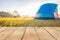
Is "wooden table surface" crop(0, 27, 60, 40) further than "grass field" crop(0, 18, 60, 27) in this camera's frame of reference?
No

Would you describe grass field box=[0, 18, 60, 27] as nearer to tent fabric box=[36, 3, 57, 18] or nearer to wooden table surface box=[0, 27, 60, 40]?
tent fabric box=[36, 3, 57, 18]

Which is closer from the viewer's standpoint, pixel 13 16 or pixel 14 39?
pixel 14 39

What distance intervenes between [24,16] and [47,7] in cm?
51

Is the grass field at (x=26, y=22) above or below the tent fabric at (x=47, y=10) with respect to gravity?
below

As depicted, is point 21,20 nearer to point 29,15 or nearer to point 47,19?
point 29,15

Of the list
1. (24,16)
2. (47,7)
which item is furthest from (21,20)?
(47,7)

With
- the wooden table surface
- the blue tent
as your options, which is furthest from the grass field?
the wooden table surface

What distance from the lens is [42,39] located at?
113 centimetres

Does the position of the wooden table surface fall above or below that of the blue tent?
below

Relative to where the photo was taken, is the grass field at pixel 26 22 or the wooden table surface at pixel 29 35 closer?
the wooden table surface at pixel 29 35

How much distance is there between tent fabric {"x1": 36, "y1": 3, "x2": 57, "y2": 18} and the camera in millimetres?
2936

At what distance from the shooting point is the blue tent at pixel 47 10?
294 cm

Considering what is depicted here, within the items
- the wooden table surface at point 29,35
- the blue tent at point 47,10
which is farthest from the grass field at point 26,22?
the wooden table surface at point 29,35

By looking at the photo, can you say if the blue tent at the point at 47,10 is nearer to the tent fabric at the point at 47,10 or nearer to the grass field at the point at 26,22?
the tent fabric at the point at 47,10
